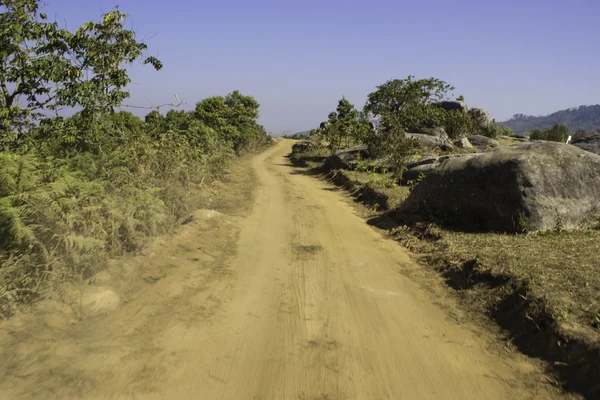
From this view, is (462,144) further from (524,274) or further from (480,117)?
(524,274)

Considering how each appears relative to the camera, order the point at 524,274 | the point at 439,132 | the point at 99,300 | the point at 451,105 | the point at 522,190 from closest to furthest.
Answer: the point at 99,300
the point at 524,274
the point at 522,190
the point at 439,132
the point at 451,105

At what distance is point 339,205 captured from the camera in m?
12.7

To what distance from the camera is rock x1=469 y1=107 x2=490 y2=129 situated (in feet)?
96.5

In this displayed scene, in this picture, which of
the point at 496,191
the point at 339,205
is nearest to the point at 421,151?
the point at 339,205

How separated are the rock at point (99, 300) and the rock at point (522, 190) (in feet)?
21.7

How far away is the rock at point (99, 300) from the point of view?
15.6ft

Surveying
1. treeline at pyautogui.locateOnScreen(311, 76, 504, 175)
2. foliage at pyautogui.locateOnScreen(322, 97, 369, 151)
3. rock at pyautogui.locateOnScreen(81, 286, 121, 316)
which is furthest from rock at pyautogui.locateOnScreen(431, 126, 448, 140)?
rock at pyautogui.locateOnScreen(81, 286, 121, 316)

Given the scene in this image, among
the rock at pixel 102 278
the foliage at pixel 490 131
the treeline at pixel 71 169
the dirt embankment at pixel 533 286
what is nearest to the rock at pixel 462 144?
the foliage at pixel 490 131

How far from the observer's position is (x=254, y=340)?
15.0 ft

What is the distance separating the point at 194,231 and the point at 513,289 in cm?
539

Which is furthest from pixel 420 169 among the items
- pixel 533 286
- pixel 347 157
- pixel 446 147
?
pixel 533 286

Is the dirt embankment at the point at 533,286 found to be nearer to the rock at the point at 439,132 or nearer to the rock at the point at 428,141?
the rock at the point at 428,141

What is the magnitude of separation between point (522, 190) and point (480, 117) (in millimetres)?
24545

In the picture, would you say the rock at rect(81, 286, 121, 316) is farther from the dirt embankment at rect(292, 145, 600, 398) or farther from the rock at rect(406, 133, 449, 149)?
the rock at rect(406, 133, 449, 149)
